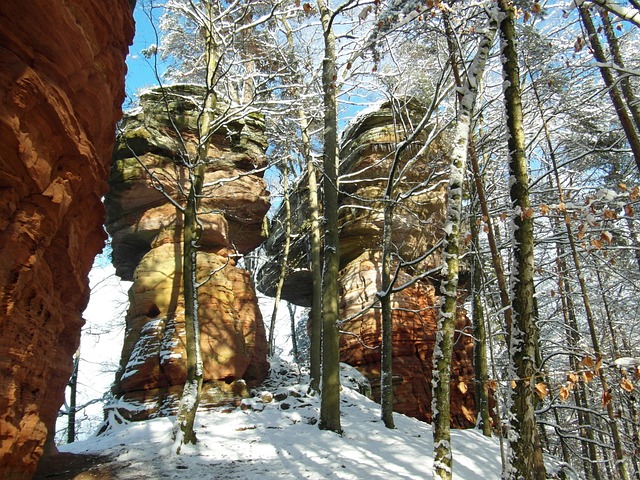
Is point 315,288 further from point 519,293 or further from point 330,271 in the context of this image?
point 519,293

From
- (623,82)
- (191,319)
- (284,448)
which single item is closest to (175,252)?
(191,319)

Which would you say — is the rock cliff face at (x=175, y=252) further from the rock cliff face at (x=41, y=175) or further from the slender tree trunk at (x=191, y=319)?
the rock cliff face at (x=41, y=175)

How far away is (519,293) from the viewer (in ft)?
14.4

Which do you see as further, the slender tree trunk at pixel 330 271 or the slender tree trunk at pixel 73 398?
the slender tree trunk at pixel 73 398

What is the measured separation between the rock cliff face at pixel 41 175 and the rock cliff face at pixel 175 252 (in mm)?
3870

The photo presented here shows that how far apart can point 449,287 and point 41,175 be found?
5.00 meters

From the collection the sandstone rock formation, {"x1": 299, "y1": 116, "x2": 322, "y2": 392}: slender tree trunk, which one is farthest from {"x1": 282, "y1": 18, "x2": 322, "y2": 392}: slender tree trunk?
the sandstone rock formation

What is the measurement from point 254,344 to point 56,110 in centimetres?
898

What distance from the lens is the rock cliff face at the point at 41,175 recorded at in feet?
14.2

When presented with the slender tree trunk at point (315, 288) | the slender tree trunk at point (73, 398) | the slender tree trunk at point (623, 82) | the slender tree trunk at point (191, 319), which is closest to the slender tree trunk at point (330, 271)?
the slender tree trunk at point (315, 288)

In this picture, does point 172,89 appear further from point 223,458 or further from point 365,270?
point 223,458

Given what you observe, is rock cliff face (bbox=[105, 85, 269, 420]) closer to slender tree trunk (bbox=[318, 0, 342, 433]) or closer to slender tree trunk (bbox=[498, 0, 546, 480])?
slender tree trunk (bbox=[318, 0, 342, 433])

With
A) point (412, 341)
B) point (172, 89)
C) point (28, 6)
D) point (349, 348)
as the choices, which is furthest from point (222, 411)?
point (172, 89)

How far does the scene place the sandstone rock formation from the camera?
13898 millimetres
